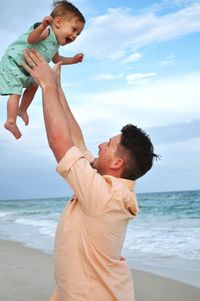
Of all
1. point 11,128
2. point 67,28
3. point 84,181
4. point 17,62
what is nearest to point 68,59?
point 67,28

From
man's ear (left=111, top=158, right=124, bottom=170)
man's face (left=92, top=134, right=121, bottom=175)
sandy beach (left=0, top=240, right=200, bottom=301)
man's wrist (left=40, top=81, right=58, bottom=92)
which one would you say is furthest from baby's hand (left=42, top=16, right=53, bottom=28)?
sandy beach (left=0, top=240, right=200, bottom=301)

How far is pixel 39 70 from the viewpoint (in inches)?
98.7

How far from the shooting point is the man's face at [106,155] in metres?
2.59

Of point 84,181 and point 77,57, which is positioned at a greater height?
point 77,57

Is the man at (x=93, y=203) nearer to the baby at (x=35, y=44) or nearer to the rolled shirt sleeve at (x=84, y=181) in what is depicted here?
the rolled shirt sleeve at (x=84, y=181)

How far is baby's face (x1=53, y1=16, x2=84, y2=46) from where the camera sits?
2.89 m

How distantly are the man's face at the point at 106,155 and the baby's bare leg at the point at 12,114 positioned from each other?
1.98 ft

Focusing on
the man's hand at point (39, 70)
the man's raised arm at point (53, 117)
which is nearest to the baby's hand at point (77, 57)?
the man's hand at point (39, 70)

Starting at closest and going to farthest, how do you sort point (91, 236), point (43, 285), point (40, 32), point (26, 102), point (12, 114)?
point (91, 236)
point (40, 32)
point (12, 114)
point (26, 102)
point (43, 285)

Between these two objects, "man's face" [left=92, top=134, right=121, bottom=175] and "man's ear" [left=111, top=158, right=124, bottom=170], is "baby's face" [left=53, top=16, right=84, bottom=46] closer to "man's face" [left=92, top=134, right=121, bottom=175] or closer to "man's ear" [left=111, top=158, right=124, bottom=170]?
"man's face" [left=92, top=134, right=121, bottom=175]

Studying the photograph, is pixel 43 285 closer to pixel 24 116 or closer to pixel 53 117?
pixel 24 116

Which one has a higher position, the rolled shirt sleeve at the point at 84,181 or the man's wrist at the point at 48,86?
the man's wrist at the point at 48,86

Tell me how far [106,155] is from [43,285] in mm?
4450

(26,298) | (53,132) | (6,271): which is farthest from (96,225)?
(6,271)
